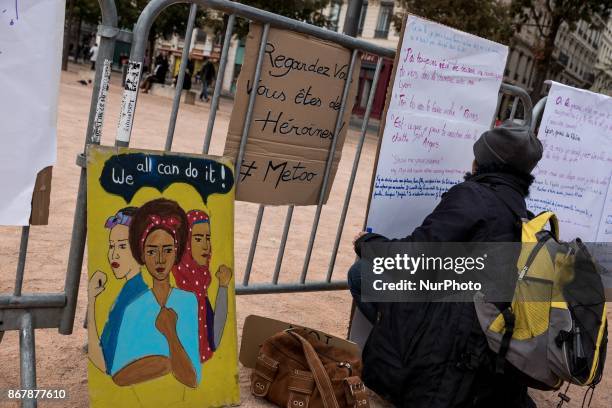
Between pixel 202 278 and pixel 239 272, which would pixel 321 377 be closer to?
pixel 202 278

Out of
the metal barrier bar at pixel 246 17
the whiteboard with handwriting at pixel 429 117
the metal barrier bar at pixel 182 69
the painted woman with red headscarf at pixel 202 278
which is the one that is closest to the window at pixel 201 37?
the whiteboard with handwriting at pixel 429 117

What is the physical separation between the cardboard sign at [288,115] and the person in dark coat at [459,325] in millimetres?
470

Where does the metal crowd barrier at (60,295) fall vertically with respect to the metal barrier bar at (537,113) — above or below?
below

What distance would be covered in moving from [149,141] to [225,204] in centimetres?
750

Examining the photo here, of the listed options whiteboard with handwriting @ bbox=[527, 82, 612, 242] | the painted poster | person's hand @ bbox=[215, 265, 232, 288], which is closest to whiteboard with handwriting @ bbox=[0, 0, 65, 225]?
the painted poster

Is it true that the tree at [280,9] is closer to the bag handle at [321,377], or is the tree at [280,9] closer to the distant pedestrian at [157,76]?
the distant pedestrian at [157,76]

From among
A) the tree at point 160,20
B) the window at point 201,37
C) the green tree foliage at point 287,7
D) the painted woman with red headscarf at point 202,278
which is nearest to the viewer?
the painted woman with red headscarf at point 202,278

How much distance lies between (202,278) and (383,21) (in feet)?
126

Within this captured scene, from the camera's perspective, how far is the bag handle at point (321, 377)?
258 centimetres

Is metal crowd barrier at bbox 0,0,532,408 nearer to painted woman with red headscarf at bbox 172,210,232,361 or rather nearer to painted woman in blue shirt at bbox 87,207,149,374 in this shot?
painted woman in blue shirt at bbox 87,207,149,374

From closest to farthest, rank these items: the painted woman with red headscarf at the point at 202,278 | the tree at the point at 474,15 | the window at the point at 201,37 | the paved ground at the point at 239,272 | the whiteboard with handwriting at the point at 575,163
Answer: the painted woman with red headscarf at the point at 202,278, the paved ground at the point at 239,272, the whiteboard with handwriting at the point at 575,163, the tree at the point at 474,15, the window at the point at 201,37

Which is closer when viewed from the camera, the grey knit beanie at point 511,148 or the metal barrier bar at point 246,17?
the metal barrier bar at point 246,17

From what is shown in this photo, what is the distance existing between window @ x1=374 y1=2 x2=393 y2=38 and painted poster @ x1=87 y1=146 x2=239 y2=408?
1482 inches

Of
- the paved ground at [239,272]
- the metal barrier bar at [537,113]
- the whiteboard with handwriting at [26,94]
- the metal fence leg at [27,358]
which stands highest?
the metal barrier bar at [537,113]
